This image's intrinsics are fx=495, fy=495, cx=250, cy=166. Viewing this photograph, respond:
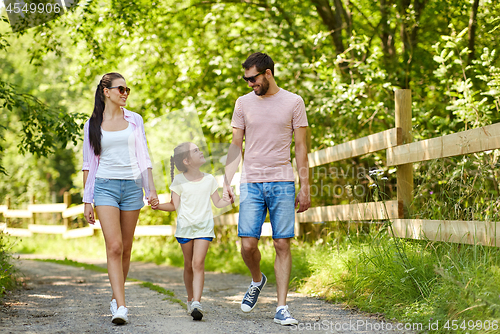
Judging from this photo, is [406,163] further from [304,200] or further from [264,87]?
[264,87]

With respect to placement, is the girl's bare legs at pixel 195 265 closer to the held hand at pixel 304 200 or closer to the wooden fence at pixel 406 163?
the held hand at pixel 304 200

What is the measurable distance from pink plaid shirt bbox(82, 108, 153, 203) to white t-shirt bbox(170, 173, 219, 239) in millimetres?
281

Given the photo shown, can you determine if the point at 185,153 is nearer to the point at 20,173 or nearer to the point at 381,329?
the point at 381,329

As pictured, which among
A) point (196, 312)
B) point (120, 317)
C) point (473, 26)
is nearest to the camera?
point (120, 317)

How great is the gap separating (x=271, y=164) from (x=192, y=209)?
2.42 ft

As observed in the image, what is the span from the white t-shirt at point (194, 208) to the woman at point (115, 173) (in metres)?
0.25

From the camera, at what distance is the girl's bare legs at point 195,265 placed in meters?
3.78

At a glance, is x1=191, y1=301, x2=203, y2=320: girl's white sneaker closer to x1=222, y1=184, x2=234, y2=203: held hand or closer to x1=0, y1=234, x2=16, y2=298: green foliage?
x1=222, y1=184, x2=234, y2=203: held hand

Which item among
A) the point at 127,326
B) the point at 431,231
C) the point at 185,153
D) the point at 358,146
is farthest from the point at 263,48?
the point at 127,326

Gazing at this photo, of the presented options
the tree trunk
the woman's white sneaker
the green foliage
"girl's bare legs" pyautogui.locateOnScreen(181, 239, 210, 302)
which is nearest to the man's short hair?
"girl's bare legs" pyautogui.locateOnScreen(181, 239, 210, 302)

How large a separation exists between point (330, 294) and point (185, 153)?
181 centimetres

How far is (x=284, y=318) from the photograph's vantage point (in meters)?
3.59

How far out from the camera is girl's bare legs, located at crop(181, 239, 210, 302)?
3781mm

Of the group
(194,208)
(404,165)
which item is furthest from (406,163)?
(194,208)
